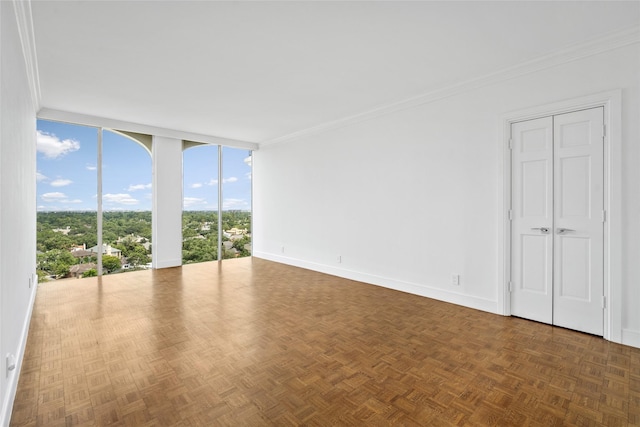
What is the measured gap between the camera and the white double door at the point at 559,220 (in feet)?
9.77

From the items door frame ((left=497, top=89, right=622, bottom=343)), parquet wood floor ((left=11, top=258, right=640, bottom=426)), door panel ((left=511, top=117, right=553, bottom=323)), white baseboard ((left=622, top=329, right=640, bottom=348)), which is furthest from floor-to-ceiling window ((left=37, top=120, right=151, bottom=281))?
white baseboard ((left=622, top=329, right=640, bottom=348))

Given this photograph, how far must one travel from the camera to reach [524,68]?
3359 mm

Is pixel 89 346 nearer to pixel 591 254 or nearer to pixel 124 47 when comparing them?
pixel 124 47

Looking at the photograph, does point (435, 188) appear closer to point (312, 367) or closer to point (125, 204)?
point (312, 367)

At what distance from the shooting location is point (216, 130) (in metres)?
6.40

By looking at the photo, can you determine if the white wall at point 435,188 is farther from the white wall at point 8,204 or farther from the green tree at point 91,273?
the white wall at point 8,204

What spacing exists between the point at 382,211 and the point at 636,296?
296cm

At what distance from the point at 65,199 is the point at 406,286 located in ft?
19.4

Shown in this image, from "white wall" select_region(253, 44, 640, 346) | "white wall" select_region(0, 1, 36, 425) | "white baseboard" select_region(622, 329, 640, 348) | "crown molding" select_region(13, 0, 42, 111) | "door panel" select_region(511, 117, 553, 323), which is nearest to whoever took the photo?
"white wall" select_region(0, 1, 36, 425)

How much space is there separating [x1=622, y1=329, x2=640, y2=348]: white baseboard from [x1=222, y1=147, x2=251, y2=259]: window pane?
22.7 ft

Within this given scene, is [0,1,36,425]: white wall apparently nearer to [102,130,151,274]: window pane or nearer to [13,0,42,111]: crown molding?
[13,0,42,111]: crown molding

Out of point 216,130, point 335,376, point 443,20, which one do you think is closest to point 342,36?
point 443,20

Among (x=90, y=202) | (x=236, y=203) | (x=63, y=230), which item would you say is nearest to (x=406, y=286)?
(x=236, y=203)

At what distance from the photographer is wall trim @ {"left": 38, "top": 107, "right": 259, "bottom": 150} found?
5.03 meters
